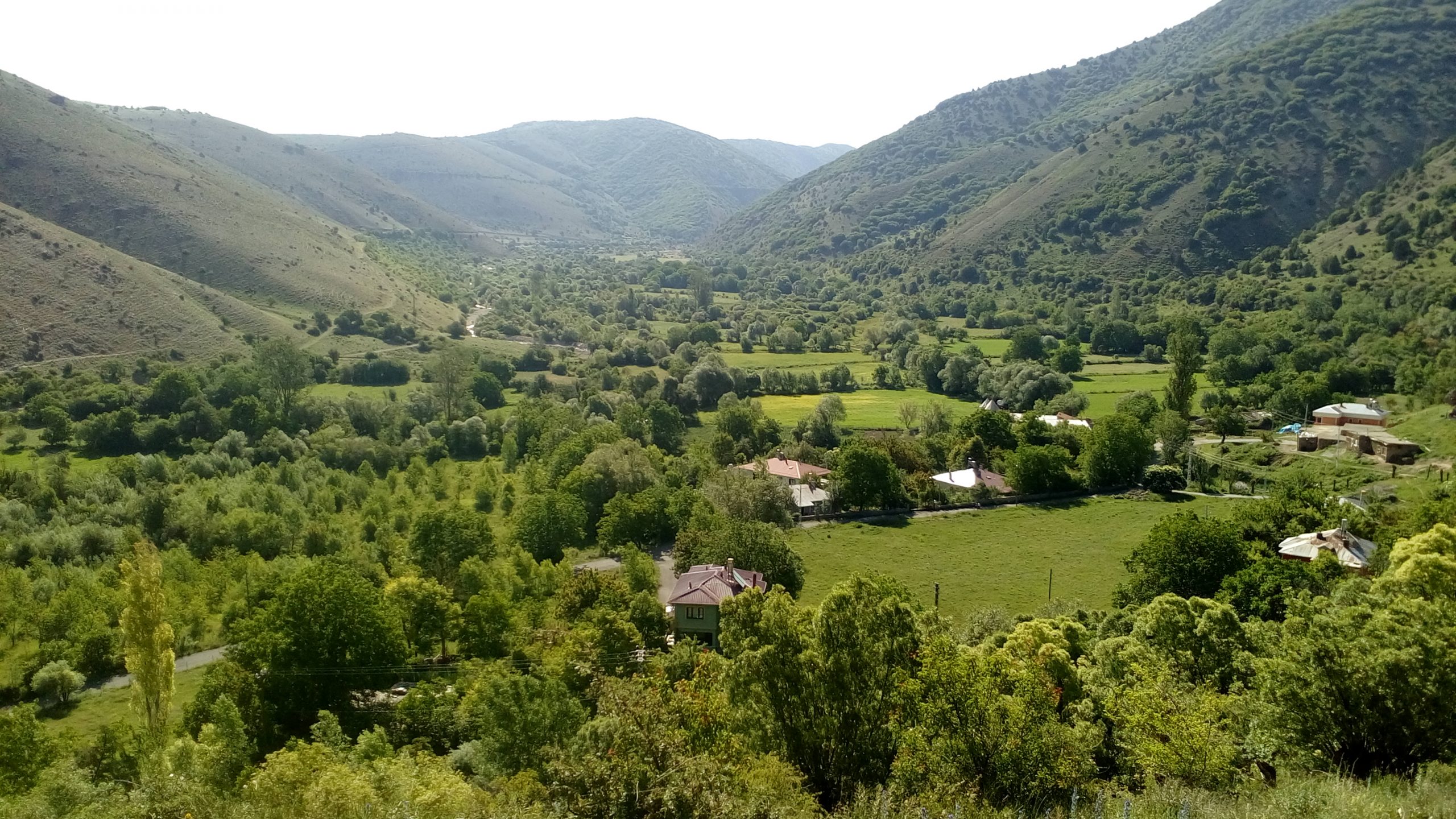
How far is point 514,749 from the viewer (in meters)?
19.1

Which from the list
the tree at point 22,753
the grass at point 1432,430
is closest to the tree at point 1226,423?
the grass at point 1432,430

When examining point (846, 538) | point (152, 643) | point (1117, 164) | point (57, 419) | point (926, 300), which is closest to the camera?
point (152, 643)

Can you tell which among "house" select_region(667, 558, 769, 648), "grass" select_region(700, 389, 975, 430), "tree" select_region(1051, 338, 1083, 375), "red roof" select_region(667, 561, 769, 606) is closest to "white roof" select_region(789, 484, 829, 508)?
"red roof" select_region(667, 561, 769, 606)

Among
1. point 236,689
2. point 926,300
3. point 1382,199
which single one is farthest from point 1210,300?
point 236,689

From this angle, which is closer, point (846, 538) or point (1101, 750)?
point (1101, 750)

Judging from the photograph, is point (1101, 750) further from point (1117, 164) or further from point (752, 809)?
point (1117, 164)

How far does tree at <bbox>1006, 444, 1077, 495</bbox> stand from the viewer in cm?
5066

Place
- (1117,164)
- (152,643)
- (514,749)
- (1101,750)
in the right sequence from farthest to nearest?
(1117,164) < (152,643) < (514,749) < (1101,750)

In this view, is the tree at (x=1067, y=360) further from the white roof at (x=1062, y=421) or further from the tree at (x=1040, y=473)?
the tree at (x=1040, y=473)

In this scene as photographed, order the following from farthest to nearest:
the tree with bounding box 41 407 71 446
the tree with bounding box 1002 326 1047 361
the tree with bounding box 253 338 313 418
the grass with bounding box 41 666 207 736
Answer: the tree with bounding box 1002 326 1047 361 < the tree with bounding box 253 338 313 418 < the tree with bounding box 41 407 71 446 < the grass with bounding box 41 666 207 736

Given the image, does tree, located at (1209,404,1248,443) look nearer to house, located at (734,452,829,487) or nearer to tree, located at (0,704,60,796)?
house, located at (734,452,829,487)

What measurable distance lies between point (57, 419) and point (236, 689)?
4728 cm

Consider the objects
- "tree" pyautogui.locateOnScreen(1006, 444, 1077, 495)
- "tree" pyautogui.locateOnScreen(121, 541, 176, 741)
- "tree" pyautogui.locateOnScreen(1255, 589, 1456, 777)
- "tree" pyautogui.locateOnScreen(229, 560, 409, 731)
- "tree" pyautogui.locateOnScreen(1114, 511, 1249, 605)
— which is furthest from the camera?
"tree" pyautogui.locateOnScreen(1006, 444, 1077, 495)

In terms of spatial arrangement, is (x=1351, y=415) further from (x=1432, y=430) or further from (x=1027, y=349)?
(x=1027, y=349)
